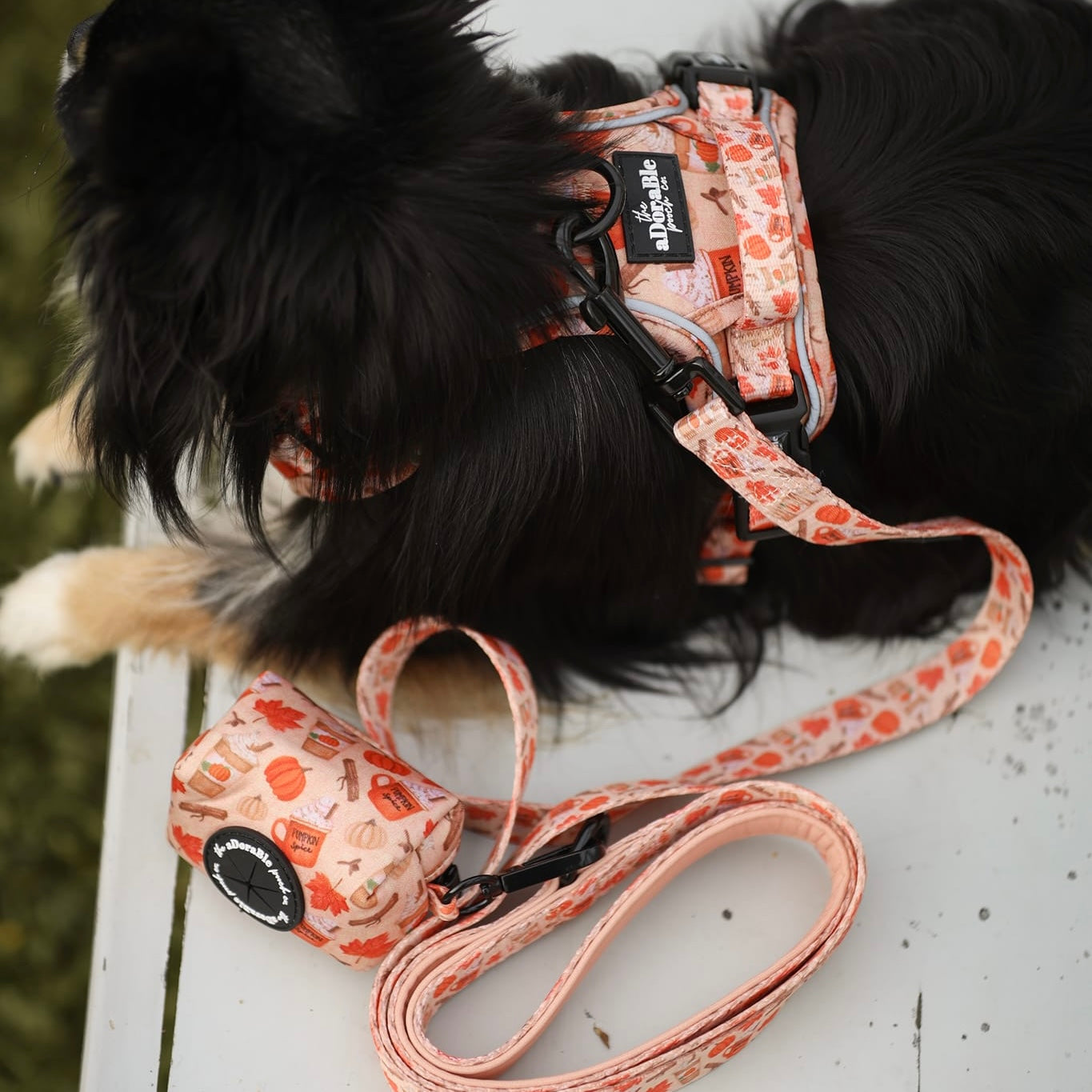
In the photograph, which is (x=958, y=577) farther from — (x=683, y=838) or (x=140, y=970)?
(x=140, y=970)

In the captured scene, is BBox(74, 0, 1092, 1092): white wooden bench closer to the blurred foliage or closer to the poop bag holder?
the poop bag holder

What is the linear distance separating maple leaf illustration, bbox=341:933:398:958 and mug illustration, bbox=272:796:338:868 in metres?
0.12

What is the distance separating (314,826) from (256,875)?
0.33ft

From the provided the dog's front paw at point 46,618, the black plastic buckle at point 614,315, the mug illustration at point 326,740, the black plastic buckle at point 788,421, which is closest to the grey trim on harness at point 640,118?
the black plastic buckle at point 614,315

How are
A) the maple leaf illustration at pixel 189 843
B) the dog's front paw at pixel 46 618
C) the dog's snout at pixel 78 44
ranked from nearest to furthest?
the dog's snout at pixel 78 44 → the maple leaf illustration at pixel 189 843 → the dog's front paw at pixel 46 618

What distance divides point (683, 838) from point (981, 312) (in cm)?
68

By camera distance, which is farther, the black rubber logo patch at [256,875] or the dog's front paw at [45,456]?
the dog's front paw at [45,456]

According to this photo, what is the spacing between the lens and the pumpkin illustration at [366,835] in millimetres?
1146

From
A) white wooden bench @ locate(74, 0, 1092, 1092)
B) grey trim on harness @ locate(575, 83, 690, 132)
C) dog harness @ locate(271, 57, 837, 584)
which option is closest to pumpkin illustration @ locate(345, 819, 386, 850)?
white wooden bench @ locate(74, 0, 1092, 1092)

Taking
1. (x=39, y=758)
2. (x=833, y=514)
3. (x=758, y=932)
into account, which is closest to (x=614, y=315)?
(x=833, y=514)

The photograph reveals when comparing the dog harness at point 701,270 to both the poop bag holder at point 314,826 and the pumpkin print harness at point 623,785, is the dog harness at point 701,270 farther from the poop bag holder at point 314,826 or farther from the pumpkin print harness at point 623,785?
the poop bag holder at point 314,826

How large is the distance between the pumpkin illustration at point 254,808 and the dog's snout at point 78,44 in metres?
0.73

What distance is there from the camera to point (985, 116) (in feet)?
4.08

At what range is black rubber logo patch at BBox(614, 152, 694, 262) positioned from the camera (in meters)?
1.10
